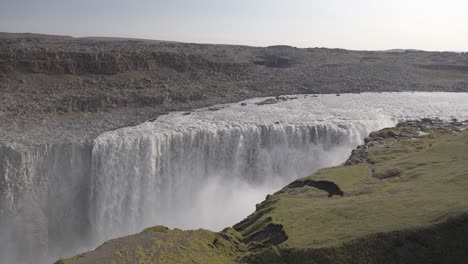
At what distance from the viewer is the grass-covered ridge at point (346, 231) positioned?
41.9 ft

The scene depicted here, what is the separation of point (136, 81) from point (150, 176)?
1924 cm

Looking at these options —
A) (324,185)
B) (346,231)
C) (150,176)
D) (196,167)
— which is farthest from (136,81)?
(346,231)

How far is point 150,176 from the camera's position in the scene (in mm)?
30641

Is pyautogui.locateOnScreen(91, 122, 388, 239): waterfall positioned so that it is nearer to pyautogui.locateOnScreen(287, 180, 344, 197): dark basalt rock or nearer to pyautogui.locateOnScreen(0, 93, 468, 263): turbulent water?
pyautogui.locateOnScreen(0, 93, 468, 263): turbulent water

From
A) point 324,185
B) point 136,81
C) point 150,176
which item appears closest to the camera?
point 324,185

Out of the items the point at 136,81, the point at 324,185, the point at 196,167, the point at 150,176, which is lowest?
the point at 150,176

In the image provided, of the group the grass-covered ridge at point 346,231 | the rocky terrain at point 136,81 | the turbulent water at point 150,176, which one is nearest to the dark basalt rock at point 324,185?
the grass-covered ridge at point 346,231

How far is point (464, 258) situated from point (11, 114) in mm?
35547

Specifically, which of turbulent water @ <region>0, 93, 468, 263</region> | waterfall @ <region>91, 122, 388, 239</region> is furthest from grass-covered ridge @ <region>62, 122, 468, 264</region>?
waterfall @ <region>91, 122, 388, 239</region>

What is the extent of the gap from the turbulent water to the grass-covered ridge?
10.6 metres

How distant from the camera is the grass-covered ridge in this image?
41.9 ft

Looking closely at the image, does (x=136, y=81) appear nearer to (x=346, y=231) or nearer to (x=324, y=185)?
(x=324, y=185)

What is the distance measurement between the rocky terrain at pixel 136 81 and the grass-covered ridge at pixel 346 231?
1990cm

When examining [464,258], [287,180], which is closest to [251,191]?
[287,180]
